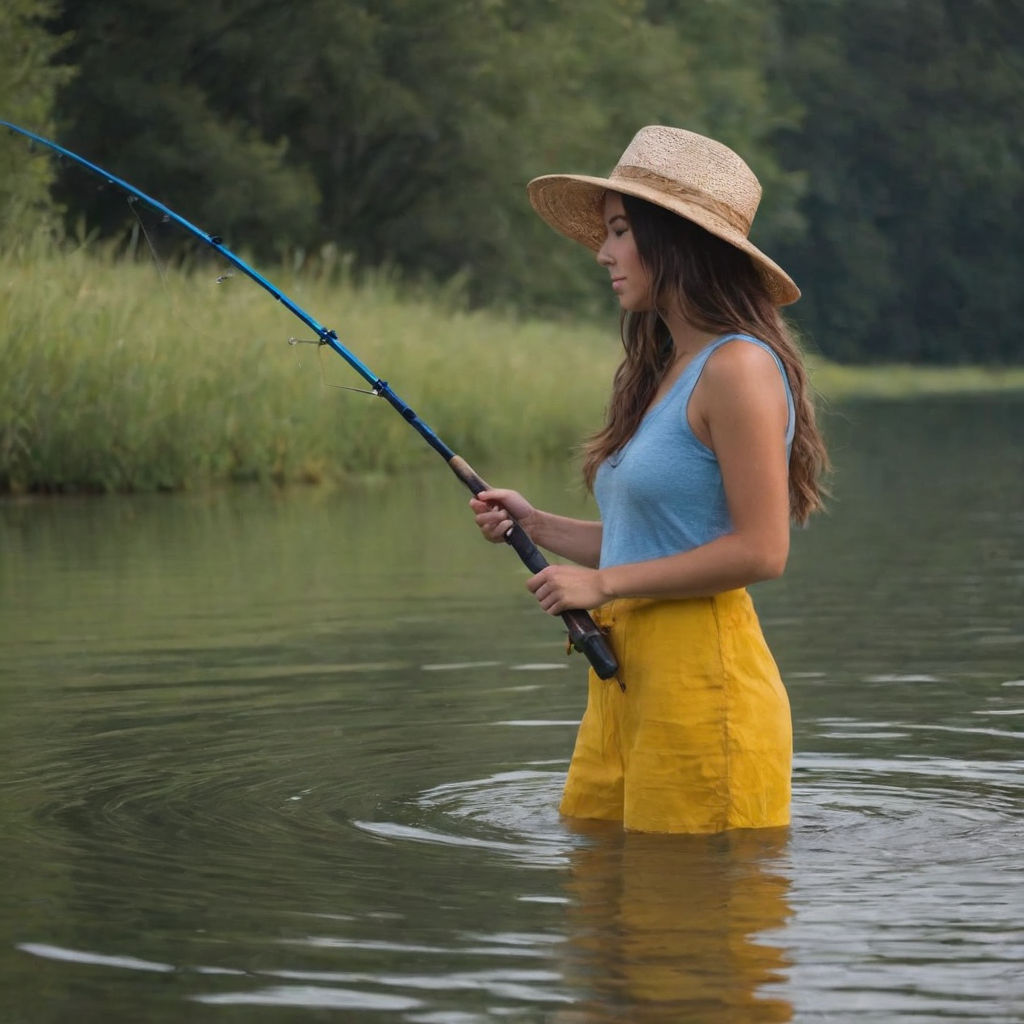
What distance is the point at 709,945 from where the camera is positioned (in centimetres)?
429

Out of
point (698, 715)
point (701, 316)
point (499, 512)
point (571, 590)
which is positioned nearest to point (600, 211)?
point (701, 316)

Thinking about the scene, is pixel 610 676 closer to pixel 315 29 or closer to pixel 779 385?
pixel 779 385

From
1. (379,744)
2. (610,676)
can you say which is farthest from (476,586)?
(610,676)

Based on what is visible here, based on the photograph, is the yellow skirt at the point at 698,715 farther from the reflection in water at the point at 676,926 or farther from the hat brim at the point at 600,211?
the hat brim at the point at 600,211

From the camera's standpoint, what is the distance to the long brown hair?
4672mm

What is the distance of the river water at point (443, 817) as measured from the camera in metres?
4.06

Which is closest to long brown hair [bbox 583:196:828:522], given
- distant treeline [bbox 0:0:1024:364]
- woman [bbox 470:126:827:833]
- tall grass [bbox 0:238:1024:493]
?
woman [bbox 470:126:827:833]

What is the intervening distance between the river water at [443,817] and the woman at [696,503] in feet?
0.58

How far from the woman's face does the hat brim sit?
5 centimetres

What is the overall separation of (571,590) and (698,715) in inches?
13.4

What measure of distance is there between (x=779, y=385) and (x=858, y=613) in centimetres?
582

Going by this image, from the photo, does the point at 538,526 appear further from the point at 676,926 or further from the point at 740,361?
the point at 676,926

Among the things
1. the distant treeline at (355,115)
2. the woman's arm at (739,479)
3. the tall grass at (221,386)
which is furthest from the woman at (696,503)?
the distant treeline at (355,115)

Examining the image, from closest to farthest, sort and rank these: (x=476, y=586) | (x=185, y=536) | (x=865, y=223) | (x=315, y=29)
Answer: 1. (x=476, y=586)
2. (x=185, y=536)
3. (x=315, y=29)
4. (x=865, y=223)
